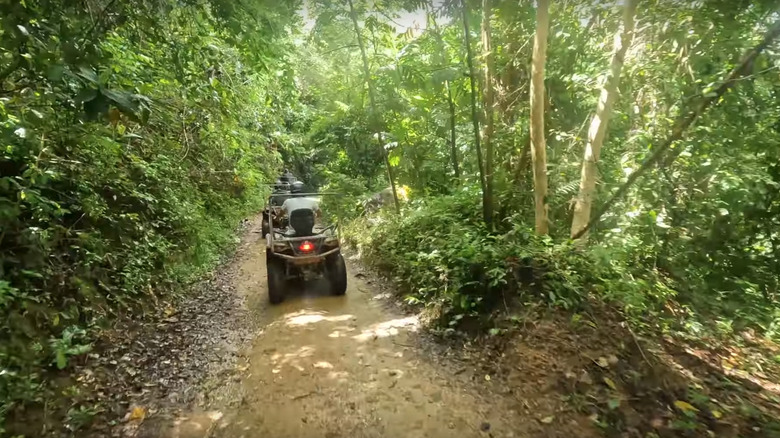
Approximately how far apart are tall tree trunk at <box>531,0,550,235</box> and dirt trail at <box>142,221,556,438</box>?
7.77 ft

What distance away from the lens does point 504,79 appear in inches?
307

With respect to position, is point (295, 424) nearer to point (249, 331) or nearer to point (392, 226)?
point (249, 331)

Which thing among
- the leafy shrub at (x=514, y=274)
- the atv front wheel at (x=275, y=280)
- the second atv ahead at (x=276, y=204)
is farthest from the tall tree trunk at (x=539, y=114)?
the second atv ahead at (x=276, y=204)

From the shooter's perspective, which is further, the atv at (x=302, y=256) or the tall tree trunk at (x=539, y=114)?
the atv at (x=302, y=256)

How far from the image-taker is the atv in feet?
22.6

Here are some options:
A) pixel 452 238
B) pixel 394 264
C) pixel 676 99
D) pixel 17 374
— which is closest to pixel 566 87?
pixel 676 99

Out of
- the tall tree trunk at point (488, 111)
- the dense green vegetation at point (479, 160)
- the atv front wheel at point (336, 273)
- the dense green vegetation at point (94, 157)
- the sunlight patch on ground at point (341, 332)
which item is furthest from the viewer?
the atv front wheel at point (336, 273)

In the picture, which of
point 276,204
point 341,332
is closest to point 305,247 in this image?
point 341,332

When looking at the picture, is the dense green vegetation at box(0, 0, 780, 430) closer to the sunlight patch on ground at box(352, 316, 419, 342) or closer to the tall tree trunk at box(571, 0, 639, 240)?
the tall tree trunk at box(571, 0, 639, 240)

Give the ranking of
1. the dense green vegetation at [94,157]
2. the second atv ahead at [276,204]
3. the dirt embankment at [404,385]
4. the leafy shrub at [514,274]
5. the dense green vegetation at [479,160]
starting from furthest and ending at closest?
the second atv ahead at [276,204] < the leafy shrub at [514,274] < the dirt embankment at [404,385] < the dense green vegetation at [479,160] < the dense green vegetation at [94,157]

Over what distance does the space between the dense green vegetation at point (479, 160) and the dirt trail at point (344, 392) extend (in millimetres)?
1002

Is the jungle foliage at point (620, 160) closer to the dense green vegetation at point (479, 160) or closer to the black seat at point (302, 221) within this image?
the dense green vegetation at point (479, 160)

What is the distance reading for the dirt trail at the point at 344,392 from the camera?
150 inches

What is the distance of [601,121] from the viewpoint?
544cm
